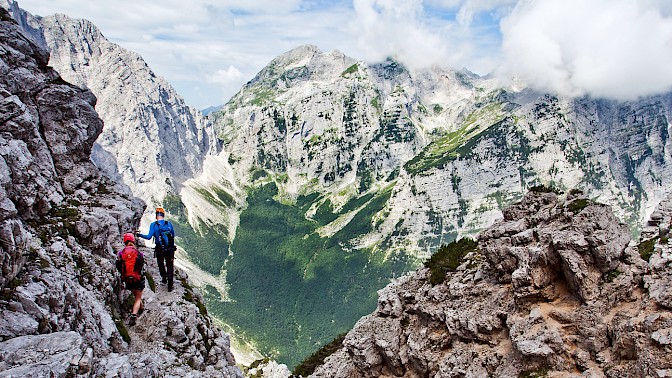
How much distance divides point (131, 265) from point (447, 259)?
24.9m

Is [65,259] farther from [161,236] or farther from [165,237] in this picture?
[165,237]

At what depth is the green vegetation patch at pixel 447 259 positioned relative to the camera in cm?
3359

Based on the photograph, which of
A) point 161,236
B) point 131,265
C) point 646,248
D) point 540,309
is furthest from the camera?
point 646,248

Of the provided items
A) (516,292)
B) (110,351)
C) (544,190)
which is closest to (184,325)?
(110,351)

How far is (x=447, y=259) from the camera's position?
1420 inches

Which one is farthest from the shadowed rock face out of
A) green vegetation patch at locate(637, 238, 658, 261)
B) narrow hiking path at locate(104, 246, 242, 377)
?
narrow hiking path at locate(104, 246, 242, 377)

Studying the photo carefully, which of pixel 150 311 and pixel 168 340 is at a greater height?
pixel 150 311

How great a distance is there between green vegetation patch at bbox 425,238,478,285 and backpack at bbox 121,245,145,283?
2154 centimetres

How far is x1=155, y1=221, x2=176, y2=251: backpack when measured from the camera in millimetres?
24641

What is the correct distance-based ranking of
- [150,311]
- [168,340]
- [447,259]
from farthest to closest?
[447,259]
[150,311]
[168,340]

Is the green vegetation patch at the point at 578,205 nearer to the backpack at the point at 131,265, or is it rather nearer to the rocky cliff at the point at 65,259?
the rocky cliff at the point at 65,259

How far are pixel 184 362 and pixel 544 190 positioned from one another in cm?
2938

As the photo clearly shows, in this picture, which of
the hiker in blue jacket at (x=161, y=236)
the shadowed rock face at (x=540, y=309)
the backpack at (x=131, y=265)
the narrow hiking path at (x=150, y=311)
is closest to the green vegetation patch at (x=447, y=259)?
the shadowed rock face at (x=540, y=309)

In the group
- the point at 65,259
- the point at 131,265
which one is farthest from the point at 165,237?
the point at 65,259
